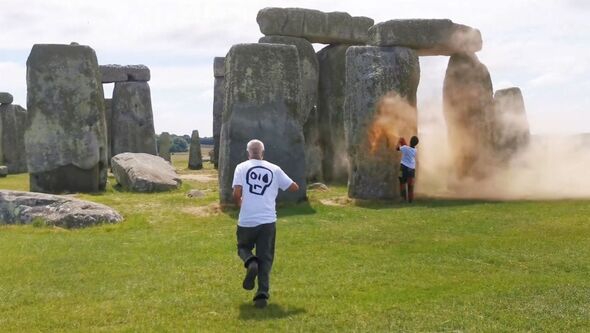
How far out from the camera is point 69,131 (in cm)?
1798

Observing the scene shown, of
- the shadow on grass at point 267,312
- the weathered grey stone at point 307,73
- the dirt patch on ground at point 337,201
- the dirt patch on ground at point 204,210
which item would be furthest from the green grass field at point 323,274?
the weathered grey stone at point 307,73

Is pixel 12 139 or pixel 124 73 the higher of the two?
pixel 124 73

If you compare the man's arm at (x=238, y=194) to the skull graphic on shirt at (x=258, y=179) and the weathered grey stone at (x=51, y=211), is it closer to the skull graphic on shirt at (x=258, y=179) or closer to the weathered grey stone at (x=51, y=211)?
the skull graphic on shirt at (x=258, y=179)

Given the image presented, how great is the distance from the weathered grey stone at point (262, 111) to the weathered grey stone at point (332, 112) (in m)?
6.54

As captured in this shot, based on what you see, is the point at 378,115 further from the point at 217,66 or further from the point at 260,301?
the point at 217,66

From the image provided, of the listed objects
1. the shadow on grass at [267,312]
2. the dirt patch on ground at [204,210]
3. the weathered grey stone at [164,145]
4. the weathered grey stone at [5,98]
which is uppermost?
the weathered grey stone at [5,98]

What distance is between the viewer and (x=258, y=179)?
22.7 feet

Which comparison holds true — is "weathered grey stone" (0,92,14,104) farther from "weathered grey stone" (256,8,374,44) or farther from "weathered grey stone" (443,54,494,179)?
"weathered grey stone" (443,54,494,179)

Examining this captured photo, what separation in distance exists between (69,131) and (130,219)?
6092 mm

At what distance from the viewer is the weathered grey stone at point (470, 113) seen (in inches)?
722

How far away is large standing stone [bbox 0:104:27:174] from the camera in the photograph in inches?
1153

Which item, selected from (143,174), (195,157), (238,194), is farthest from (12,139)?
(238,194)

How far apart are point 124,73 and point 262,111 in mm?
15720

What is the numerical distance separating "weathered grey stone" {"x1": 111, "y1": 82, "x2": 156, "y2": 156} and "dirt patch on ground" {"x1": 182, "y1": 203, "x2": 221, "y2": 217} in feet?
47.1
